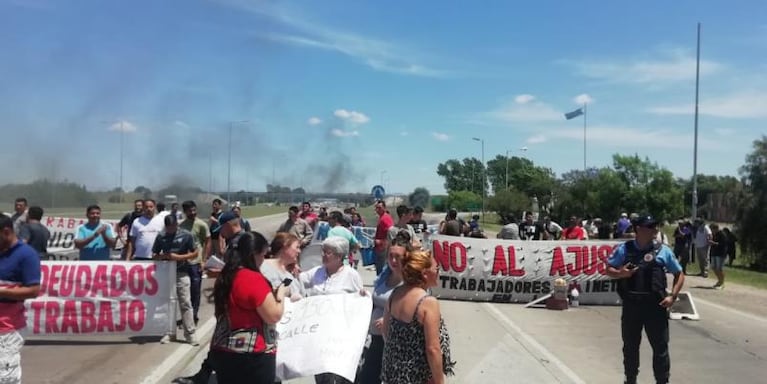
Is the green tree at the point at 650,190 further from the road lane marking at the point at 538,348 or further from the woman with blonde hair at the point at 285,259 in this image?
the woman with blonde hair at the point at 285,259

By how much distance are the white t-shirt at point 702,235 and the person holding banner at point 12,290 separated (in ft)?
58.5

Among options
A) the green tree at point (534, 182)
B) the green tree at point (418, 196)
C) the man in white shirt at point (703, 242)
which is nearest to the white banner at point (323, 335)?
the man in white shirt at point (703, 242)

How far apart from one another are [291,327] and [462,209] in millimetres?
65597

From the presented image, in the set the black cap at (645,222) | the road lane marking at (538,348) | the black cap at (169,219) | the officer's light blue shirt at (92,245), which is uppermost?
the black cap at (645,222)

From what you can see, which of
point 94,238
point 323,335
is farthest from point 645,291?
point 94,238

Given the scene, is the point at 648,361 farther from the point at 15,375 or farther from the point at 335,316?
the point at 15,375

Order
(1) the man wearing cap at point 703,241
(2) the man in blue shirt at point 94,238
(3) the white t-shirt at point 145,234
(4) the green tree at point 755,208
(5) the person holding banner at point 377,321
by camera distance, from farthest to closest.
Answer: (4) the green tree at point 755,208, (1) the man wearing cap at point 703,241, (2) the man in blue shirt at point 94,238, (3) the white t-shirt at point 145,234, (5) the person holding banner at point 377,321

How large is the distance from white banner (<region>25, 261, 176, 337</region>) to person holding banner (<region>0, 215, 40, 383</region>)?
13.0 feet

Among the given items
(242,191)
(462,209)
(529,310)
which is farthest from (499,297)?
(242,191)

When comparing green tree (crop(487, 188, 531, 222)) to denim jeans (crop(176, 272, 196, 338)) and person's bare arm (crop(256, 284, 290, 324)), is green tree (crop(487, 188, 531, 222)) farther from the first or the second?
person's bare arm (crop(256, 284, 290, 324))

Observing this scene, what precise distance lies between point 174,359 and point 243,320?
403 centimetres

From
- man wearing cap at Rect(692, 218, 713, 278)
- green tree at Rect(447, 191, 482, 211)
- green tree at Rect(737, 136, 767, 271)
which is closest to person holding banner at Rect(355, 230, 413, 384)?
man wearing cap at Rect(692, 218, 713, 278)

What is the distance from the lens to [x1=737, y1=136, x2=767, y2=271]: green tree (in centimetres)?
2983

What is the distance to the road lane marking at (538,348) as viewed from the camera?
7.26m
